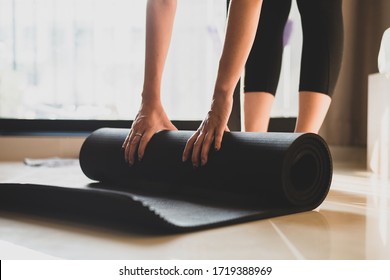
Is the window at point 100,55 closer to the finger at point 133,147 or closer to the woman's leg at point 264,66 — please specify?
the woman's leg at point 264,66

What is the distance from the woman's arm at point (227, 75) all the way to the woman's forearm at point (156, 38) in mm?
263

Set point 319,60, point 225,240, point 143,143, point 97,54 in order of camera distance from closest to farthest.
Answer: point 225,240 → point 143,143 → point 319,60 → point 97,54

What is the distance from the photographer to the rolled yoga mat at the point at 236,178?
1265 millimetres

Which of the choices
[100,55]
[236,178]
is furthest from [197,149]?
[100,55]

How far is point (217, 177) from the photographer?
1.40m

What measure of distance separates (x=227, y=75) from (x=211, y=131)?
162mm

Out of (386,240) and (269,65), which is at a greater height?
(269,65)

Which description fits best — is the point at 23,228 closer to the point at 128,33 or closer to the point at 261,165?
the point at 261,165

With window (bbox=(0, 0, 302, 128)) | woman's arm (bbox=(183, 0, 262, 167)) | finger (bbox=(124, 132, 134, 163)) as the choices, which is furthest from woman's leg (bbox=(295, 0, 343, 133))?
window (bbox=(0, 0, 302, 128))

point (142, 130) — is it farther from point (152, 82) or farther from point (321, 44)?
point (321, 44)

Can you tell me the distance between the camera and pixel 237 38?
57.4 inches

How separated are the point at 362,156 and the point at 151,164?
1.75m
